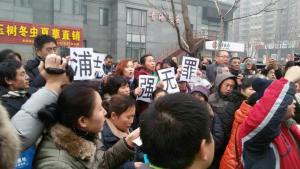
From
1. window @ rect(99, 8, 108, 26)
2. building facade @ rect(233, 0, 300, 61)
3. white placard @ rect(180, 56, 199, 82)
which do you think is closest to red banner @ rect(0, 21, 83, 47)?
window @ rect(99, 8, 108, 26)

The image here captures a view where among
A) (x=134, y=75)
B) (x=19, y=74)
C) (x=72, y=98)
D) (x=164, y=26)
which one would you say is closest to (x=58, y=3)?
(x=164, y=26)

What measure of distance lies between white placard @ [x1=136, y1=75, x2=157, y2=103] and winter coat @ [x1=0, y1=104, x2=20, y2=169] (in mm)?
3130

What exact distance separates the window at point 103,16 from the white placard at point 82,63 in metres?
20.8

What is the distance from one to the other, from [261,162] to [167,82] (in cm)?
295

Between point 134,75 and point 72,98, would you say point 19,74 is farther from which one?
point 134,75

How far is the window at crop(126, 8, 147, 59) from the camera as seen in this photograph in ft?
80.2

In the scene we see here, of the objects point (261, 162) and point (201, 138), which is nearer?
point (201, 138)

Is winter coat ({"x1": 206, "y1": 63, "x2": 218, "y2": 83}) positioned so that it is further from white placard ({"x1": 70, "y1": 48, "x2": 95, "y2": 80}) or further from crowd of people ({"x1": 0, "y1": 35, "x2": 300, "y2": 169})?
crowd of people ({"x1": 0, "y1": 35, "x2": 300, "y2": 169})

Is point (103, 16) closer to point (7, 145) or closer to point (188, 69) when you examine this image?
point (188, 69)

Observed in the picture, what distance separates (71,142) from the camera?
1755 millimetres

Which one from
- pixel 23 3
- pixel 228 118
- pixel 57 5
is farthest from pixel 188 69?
pixel 57 5

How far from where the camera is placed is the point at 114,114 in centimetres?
282

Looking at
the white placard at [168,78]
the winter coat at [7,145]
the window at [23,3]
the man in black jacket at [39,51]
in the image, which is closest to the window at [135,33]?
the window at [23,3]

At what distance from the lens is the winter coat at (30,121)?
171cm
